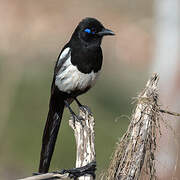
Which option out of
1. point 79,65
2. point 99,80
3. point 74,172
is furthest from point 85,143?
point 99,80

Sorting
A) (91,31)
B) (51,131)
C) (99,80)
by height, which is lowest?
(51,131)

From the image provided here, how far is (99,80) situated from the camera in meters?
11.9

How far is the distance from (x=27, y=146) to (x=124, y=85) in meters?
3.51

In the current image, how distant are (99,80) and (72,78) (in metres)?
6.83

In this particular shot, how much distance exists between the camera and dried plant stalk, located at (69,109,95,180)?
3.44 meters

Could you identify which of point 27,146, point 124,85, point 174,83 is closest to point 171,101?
point 174,83

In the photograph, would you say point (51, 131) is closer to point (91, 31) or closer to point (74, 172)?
point (91, 31)

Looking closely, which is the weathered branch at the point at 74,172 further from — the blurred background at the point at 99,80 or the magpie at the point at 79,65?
the magpie at the point at 79,65

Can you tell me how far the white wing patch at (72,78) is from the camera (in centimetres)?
503

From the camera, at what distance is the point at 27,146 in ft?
30.1

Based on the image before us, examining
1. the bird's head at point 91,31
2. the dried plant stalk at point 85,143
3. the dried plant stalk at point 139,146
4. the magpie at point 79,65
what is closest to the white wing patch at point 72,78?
the magpie at point 79,65

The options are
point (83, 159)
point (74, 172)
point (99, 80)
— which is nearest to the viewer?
point (74, 172)

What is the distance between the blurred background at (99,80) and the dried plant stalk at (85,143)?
26.6 inches

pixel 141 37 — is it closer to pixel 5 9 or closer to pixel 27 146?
pixel 5 9
